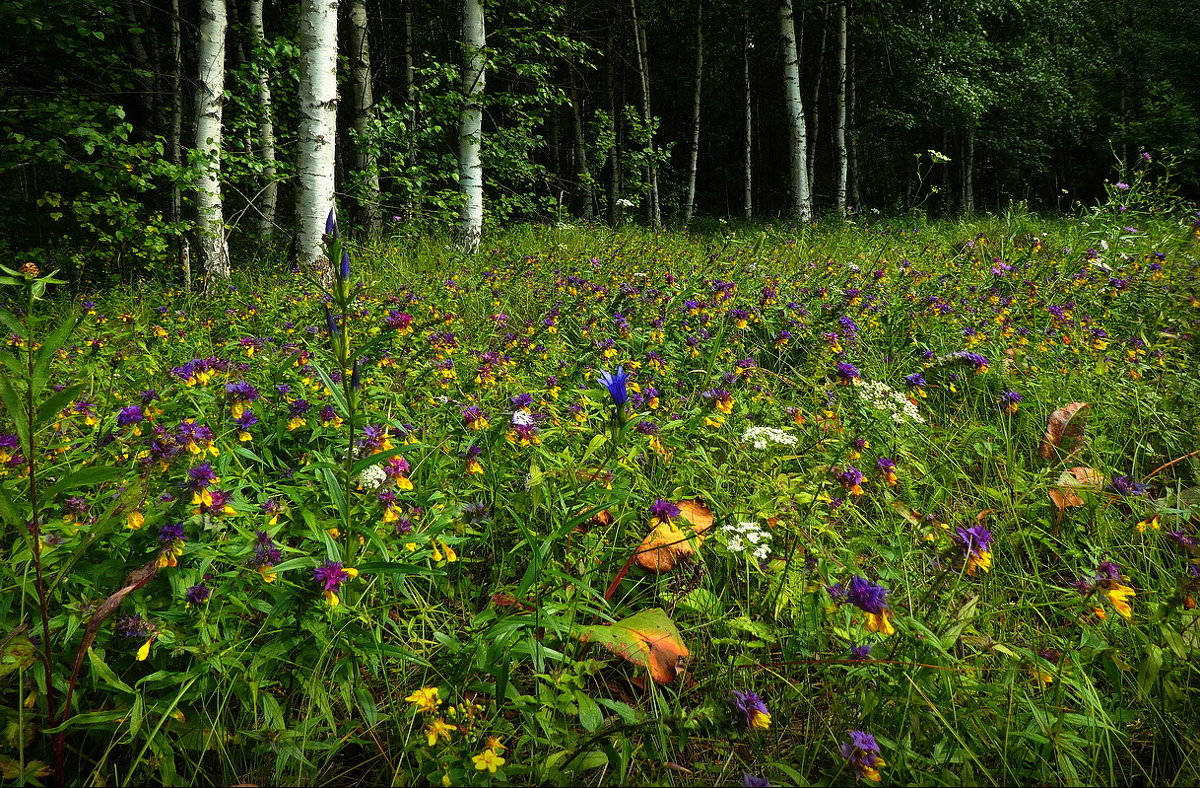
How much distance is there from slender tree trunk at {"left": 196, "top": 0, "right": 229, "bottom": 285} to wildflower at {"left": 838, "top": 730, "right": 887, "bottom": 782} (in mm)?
5230

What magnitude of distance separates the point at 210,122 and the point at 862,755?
6.00m

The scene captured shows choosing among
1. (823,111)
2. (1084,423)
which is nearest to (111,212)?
(1084,423)

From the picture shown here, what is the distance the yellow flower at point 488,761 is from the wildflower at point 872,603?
0.71 meters

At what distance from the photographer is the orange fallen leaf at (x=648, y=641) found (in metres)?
1.24

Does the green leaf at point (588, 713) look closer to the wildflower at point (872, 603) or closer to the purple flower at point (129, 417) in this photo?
the wildflower at point (872, 603)

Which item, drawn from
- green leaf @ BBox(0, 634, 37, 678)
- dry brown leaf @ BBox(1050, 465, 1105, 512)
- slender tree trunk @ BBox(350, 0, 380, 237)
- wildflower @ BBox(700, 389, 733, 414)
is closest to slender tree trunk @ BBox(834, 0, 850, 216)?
slender tree trunk @ BBox(350, 0, 380, 237)

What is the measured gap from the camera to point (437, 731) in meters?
1.08

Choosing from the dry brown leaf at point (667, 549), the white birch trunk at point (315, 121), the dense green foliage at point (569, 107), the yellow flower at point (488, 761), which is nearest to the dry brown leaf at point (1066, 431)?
the dry brown leaf at point (667, 549)

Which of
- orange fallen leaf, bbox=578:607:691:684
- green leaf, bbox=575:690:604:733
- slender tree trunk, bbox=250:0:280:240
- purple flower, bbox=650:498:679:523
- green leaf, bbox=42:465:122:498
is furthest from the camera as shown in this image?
slender tree trunk, bbox=250:0:280:240

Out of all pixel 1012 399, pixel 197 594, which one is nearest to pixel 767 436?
pixel 1012 399

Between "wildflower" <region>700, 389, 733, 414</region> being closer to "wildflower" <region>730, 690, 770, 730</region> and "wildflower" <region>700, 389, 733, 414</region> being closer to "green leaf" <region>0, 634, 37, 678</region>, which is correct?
"wildflower" <region>730, 690, 770, 730</region>

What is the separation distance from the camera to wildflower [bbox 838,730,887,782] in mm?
987

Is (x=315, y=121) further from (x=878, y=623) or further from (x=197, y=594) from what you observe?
(x=878, y=623)

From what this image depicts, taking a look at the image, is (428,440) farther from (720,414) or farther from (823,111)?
(823,111)
